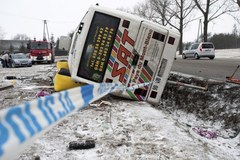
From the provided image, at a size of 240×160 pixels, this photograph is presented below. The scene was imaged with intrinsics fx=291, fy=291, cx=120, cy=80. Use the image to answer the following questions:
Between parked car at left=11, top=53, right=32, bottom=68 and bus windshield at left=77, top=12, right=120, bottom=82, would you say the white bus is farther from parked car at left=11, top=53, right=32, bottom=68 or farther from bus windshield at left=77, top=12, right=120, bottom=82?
parked car at left=11, top=53, right=32, bottom=68

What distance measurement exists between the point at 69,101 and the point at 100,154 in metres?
1.80

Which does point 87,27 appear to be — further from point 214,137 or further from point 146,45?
point 214,137

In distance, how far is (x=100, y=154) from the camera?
3.89m

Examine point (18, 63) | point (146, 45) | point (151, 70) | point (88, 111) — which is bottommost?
point (18, 63)

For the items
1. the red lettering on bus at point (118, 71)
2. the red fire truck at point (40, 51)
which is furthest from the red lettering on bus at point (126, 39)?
the red fire truck at point (40, 51)

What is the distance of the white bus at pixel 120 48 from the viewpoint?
7039 millimetres

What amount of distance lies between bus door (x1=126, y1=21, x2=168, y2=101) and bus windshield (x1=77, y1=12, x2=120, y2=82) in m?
0.67

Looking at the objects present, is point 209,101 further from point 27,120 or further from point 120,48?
point 27,120

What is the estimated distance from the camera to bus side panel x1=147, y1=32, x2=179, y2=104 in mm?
7266

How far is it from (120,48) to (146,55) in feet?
2.22

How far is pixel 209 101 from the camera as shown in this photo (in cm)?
885

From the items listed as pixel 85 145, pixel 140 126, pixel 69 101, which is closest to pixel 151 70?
pixel 140 126

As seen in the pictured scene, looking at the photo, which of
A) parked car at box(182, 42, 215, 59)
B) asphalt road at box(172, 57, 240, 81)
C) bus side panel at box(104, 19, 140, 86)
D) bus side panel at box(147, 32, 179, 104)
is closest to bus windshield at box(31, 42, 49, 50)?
asphalt road at box(172, 57, 240, 81)

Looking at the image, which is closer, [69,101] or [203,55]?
[69,101]
